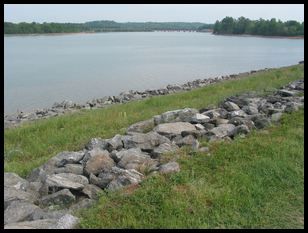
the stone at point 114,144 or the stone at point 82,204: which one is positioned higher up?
the stone at point 114,144

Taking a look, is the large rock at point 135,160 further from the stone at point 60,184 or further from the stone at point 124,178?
the stone at point 60,184

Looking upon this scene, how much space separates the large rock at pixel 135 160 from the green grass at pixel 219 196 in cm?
51

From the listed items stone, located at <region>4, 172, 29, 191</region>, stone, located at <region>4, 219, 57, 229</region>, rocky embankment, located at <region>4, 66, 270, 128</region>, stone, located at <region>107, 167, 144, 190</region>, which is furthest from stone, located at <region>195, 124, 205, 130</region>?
rocky embankment, located at <region>4, 66, 270, 128</region>

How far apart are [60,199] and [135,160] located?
1.47 metres

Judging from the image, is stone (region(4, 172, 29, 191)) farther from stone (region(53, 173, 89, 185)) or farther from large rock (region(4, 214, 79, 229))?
large rock (region(4, 214, 79, 229))

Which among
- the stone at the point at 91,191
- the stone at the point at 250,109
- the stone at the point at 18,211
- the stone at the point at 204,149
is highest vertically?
the stone at the point at 250,109

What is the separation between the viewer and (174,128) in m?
8.12

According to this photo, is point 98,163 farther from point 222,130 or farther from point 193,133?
point 222,130

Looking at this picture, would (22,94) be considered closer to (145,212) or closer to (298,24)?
(145,212)

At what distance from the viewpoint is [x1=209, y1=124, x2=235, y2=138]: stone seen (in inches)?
297

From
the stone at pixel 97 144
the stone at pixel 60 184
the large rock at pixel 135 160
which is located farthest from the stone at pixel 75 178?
the stone at pixel 97 144

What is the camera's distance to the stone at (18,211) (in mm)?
4982

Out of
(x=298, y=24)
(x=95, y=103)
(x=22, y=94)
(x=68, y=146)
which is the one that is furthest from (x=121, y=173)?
(x=298, y=24)

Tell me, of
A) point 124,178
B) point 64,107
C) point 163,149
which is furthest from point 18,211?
point 64,107
